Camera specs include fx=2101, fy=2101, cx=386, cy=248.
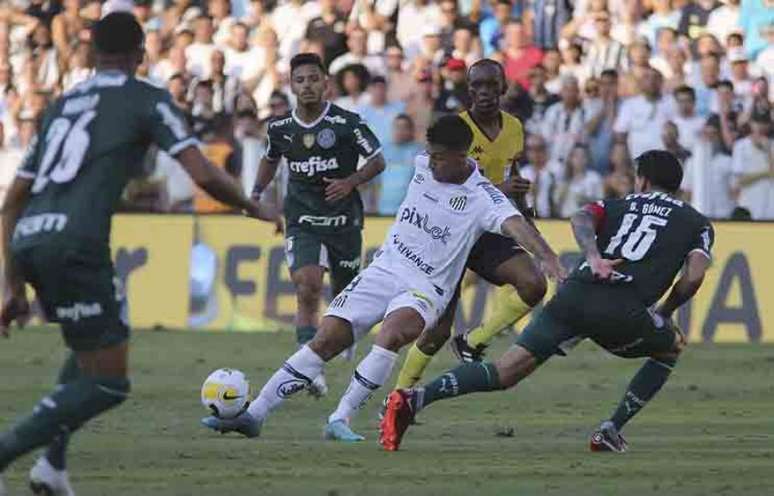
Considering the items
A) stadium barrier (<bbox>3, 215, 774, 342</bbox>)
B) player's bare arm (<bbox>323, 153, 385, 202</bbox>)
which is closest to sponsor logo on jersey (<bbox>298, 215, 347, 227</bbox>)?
player's bare arm (<bbox>323, 153, 385, 202</bbox>)

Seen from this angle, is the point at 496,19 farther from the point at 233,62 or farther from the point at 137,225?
the point at 137,225

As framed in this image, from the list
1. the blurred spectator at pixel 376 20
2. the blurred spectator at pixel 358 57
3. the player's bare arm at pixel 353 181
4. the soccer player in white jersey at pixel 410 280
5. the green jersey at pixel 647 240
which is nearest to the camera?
the green jersey at pixel 647 240

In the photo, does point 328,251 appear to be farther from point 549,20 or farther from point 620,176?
point 549,20

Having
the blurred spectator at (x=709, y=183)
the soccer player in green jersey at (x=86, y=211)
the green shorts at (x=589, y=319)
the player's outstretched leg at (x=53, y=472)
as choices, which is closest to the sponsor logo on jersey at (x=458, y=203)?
the green shorts at (x=589, y=319)

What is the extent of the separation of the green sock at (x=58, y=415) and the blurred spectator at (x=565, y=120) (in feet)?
46.1

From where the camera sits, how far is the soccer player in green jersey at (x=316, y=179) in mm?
14805

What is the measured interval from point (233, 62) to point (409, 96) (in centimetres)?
285

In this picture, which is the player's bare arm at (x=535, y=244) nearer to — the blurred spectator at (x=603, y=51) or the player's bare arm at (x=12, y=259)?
the player's bare arm at (x=12, y=259)

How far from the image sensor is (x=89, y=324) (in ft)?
28.7

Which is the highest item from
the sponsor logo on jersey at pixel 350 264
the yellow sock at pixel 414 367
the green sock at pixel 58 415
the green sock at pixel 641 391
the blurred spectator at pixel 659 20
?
the blurred spectator at pixel 659 20

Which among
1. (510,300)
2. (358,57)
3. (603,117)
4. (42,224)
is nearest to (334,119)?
(510,300)

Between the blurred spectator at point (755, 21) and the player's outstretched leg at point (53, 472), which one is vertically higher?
the blurred spectator at point (755, 21)

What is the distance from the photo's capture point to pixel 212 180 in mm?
8766

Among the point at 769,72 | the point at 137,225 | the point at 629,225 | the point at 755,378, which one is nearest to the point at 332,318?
the point at 629,225
